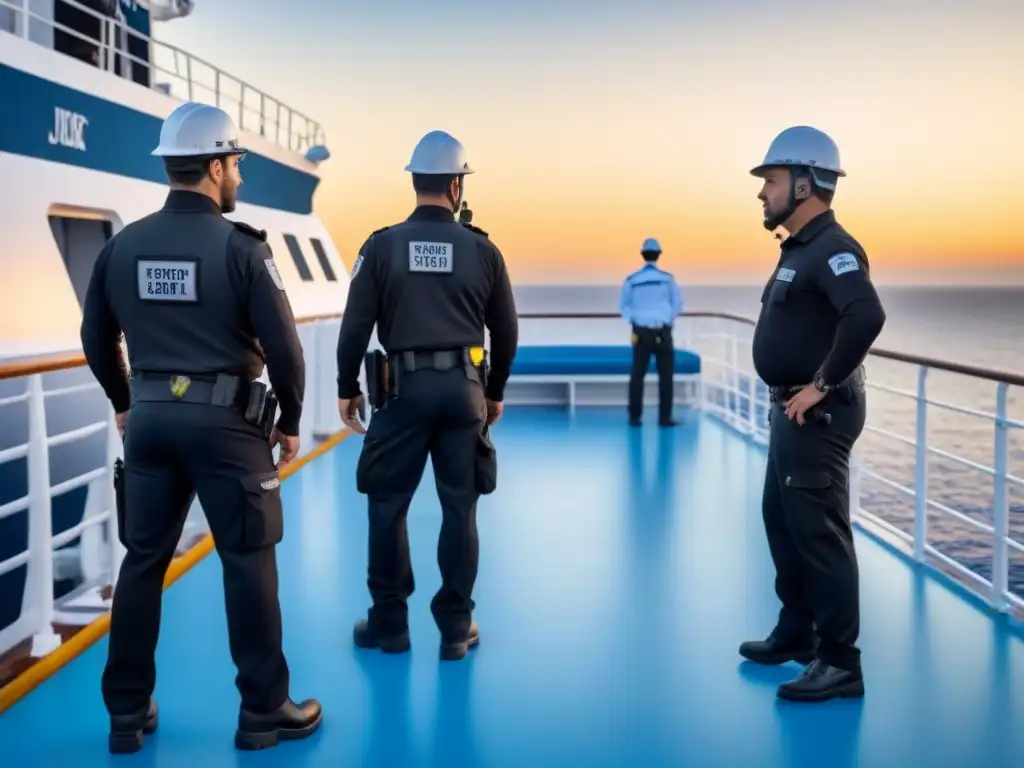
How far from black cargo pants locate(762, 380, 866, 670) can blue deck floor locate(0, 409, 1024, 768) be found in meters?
0.22

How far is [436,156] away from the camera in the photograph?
302cm

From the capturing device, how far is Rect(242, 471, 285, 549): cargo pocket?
7.89 ft

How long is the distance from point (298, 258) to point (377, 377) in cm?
869

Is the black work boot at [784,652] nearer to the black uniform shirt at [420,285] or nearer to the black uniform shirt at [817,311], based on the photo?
the black uniform shirt at [817,311]

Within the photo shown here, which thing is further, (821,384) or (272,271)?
(821,384)

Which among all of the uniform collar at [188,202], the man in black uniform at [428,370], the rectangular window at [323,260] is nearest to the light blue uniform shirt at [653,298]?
the rectangular window at [323,260]

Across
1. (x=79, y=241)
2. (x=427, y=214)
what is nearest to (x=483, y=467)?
(x=427, y=214)

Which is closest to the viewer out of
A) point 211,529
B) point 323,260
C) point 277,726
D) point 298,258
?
point 211,529

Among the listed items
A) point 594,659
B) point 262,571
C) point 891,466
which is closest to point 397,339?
point 262,571

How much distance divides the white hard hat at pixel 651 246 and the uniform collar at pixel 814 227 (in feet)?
19.4

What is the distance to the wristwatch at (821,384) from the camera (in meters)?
2.67

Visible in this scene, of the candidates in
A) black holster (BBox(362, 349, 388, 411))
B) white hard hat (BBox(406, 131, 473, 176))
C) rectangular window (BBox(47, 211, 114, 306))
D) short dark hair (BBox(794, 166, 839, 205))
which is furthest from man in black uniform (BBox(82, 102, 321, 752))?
rectangular window (BBox(47, 211, 114, 306))

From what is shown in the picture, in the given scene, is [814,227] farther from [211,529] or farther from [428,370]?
[211,529]

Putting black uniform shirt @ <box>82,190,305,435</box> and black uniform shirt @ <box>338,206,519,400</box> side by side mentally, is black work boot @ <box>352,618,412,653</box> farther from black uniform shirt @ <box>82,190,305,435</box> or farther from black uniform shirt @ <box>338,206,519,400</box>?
black uniform shirt @ <box>82,190,305,435</box>
